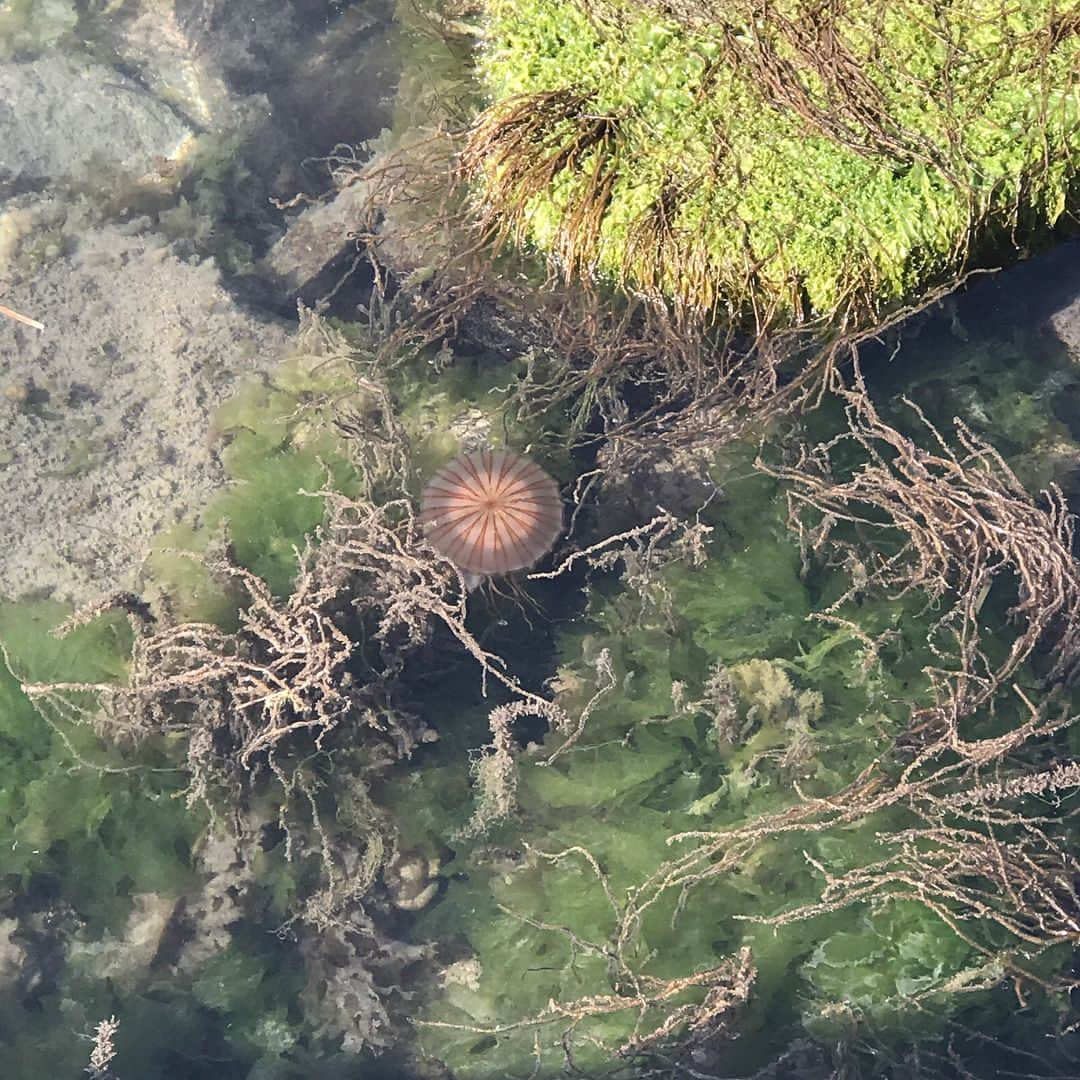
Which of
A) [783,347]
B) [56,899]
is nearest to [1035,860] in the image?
[783,347]

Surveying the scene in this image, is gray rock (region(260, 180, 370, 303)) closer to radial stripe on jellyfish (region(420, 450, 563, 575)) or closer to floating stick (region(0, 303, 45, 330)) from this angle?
floating stick (region(0, 303, 45, 330))

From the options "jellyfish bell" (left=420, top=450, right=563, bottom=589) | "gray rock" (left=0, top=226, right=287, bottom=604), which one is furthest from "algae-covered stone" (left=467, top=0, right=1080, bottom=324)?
"gray rock" (left=0, top=226, right=287, bottom=604)

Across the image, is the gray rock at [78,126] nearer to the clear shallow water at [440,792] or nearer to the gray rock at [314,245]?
the gray rock at [314,245]

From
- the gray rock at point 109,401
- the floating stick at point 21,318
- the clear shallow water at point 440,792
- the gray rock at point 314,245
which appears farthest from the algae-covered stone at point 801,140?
the floating stick at point 21,318

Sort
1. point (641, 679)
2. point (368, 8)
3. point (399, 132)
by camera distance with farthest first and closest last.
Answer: point (368, 8) < point (399, 132) < point (641, 679)

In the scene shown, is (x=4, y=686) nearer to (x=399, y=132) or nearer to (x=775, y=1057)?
(x=399, y=132)
